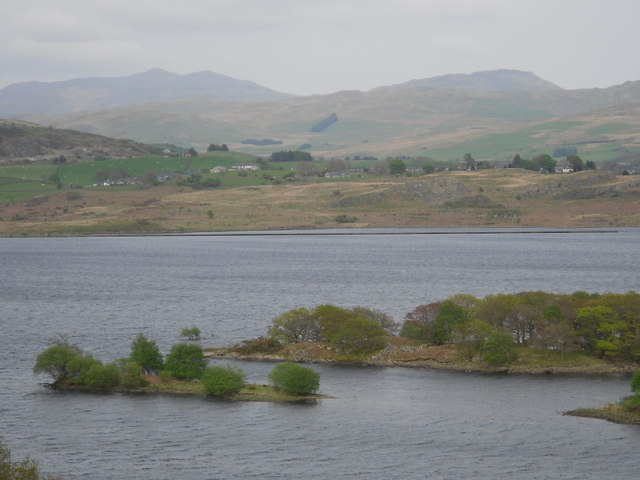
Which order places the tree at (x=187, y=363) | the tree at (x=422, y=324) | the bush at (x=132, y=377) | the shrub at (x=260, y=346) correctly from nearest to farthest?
1. the bush at (x=132, y=377)
2. the tree at (x=187, y=363)
3. the shrub at (x=260, y=346)
4. the tree at (x=422, y=324)

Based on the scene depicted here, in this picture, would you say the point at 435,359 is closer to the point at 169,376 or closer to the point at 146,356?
the point at 169,376

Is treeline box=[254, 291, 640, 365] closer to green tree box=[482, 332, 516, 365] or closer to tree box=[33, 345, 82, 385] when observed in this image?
green tree box=[482, 332, 516, 365]

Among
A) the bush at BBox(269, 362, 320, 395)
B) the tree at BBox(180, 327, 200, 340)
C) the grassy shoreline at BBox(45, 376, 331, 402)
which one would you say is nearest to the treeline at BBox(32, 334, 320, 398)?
the bush at BBox(269, 362, 320, 395)

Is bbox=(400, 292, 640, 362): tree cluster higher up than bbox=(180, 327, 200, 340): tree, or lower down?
higher up

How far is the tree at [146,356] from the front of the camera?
6725 cm

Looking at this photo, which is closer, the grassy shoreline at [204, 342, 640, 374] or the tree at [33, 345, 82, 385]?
the tree at [33, 345, 82, 385]

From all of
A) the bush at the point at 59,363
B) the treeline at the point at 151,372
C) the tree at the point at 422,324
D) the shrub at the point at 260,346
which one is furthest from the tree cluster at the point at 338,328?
the bush at the point at 59,363

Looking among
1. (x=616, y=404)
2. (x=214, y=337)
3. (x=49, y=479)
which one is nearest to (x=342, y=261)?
(x=214, y=337)

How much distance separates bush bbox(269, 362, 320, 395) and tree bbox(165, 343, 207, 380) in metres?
7.04

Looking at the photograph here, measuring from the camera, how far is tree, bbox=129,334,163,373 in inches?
2648

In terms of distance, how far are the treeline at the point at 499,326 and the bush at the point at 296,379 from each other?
12630 millimetres

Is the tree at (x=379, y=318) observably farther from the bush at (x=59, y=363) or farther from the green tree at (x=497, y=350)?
the bush at (x=59, y=363)

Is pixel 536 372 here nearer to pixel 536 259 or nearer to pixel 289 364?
pixel 289 364

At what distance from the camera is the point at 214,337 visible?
3324 inches
